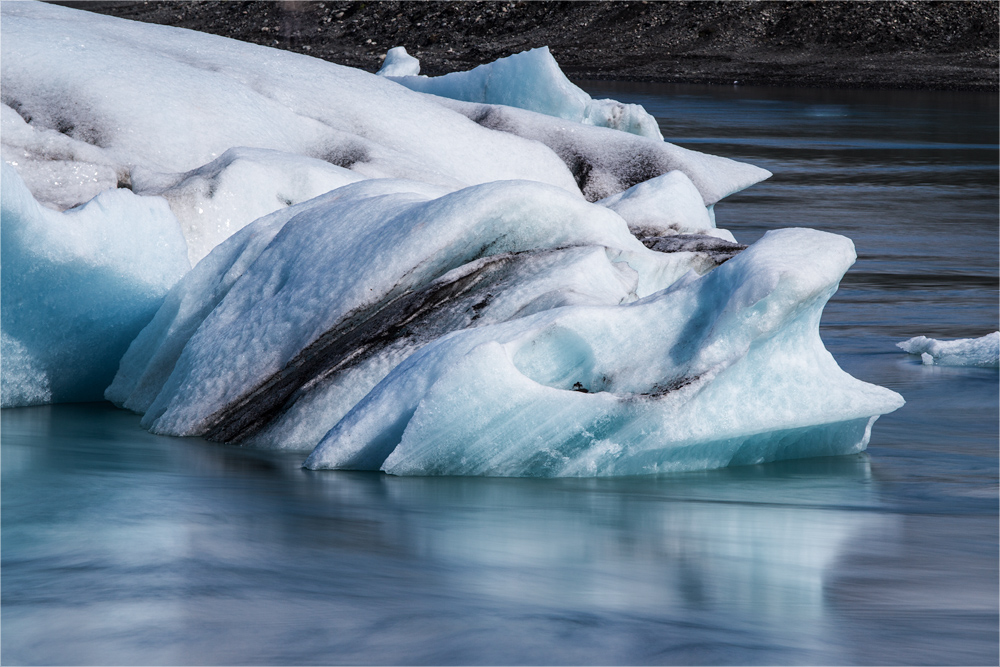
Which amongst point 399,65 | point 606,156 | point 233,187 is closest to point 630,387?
point 233,187

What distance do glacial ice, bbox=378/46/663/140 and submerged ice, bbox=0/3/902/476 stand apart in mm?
3636

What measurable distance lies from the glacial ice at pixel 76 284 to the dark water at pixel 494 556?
6.5 inches

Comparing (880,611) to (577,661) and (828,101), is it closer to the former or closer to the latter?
(577,661)

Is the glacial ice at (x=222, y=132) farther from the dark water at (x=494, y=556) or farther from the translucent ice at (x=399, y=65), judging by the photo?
the translucent ice at (x=399, y=65)

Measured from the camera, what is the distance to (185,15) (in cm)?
4747

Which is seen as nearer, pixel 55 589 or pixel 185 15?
pixel 55 589

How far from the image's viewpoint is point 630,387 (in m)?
3.78

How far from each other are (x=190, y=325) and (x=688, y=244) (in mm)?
2070

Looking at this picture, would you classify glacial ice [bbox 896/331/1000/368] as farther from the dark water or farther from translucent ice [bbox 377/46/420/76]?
translucent ice [bbox 377/46/420/76]

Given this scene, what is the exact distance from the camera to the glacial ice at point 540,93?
1062cm

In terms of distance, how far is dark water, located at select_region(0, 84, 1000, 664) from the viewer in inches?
105

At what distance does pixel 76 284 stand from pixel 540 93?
652cm

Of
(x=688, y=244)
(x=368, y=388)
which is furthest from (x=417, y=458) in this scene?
(x=688, y=244)

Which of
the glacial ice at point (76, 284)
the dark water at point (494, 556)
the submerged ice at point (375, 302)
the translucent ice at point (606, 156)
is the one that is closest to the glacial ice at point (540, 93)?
the translucent ice at point (606, 156)
